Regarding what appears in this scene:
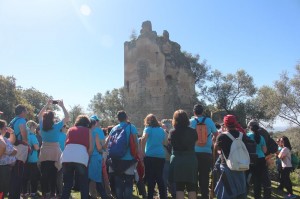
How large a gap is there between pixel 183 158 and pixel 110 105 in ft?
147

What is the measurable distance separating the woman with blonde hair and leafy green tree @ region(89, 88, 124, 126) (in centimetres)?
4186

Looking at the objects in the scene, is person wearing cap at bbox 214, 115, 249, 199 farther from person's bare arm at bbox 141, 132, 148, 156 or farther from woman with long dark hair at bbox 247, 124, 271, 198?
woman with long dark hair at bbox 247, 124, 271, 198

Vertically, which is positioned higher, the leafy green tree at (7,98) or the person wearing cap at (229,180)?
the leafy green tree at (7,98)

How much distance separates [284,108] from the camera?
123 feet

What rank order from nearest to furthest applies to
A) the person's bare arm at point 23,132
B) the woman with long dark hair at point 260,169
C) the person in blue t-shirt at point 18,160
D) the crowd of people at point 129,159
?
1. the crowd of people at point 129,159
2. the person in blue t-shirt at point 18,160
3. the person's bare arm at point 23,132
4. the woman with long dark hair at point 260,169

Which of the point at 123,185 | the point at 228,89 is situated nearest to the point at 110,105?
the point at 228,89

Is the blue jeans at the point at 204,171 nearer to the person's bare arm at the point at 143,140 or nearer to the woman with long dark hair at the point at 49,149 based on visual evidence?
the person's bare arm at the point at 143,140

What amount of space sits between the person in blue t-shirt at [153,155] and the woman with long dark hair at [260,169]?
2299mm

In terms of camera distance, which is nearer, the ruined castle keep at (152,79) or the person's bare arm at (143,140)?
the person's bare arm at (143,140)

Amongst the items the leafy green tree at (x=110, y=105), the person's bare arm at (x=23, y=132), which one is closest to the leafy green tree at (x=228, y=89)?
the leafy green tree at (x=110, y=105)

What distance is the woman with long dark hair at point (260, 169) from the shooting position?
8.19 metres

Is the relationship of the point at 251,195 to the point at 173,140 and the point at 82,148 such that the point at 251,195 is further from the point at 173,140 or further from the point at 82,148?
the point at 82,148

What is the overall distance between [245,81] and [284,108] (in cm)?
922

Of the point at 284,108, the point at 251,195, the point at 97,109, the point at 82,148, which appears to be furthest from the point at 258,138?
the point at 97,109
